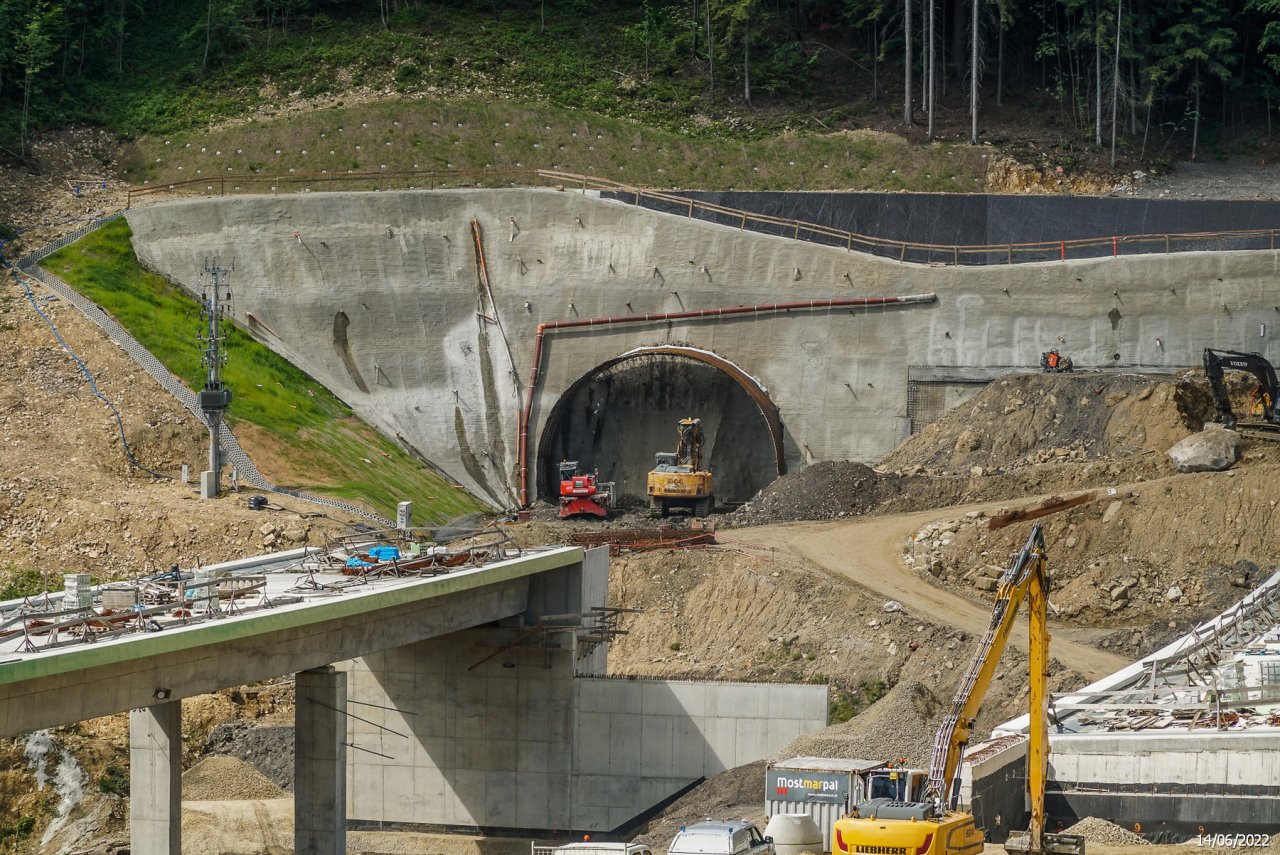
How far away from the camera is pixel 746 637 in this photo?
55656 millimetres

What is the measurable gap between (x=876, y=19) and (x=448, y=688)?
52278 millimetres

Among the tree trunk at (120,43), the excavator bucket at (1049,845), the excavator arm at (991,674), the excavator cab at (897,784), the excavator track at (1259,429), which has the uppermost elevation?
the tree trunk at (120,43)

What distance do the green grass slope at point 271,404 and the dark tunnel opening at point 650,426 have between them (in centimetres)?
533

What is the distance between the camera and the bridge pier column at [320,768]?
137ft

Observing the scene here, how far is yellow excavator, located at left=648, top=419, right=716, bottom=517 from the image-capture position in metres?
68.5

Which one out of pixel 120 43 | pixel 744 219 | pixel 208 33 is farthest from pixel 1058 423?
pixel 120 43

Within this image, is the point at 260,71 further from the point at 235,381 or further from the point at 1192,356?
the point at 1192,356

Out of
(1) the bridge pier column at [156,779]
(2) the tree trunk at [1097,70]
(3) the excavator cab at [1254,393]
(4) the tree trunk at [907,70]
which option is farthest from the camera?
A: (4) the tree trunk at [907,70]

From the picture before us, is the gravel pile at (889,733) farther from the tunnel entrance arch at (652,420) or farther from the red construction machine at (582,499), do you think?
the tunnel entrance arch at (652,420)

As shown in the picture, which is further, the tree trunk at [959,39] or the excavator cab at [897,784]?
the tree trunk at [959,39]

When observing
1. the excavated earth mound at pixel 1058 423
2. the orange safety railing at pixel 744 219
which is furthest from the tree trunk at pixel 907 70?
the excavated earth mound at pixel 1058 423

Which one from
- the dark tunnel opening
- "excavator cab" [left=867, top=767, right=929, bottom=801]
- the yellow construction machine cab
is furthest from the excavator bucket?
the dark tunnel opening

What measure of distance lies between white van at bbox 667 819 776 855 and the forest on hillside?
56.2 metres

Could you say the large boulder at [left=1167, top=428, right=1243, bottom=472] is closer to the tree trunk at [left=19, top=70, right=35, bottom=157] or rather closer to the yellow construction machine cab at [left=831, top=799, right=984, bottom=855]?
the yellow construction machine cab at [left=831, top=799, right=984, bottom=855]
